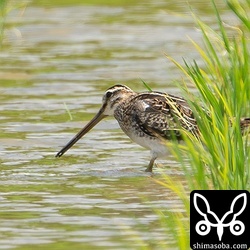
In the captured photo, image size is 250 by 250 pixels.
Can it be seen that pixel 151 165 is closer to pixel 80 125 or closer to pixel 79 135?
pixel 79 135

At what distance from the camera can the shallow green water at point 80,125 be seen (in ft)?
29.4

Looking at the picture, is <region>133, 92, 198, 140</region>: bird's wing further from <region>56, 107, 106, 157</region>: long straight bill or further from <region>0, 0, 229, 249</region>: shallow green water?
<region>56, 107, 106, 157</region>: long straight bill

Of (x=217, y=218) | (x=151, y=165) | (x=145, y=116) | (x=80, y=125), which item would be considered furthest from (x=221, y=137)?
(x=80, y=125)

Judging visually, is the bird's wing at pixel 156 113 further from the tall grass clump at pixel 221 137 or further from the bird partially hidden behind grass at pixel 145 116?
the tall grass clump at pixel 221 137

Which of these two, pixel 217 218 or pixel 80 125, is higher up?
pixel 217 218

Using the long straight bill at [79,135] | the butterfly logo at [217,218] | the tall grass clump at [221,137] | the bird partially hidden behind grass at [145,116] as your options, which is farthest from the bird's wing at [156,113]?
the butterfly logo at [217,218]

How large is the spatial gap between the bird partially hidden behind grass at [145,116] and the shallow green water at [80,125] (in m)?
0.21

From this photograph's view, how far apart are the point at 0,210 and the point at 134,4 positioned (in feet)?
37.1

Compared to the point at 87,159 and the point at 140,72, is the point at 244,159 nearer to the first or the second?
the point at 87,159

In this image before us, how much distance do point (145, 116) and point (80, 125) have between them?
179cm

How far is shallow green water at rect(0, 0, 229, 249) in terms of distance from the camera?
8.95 m

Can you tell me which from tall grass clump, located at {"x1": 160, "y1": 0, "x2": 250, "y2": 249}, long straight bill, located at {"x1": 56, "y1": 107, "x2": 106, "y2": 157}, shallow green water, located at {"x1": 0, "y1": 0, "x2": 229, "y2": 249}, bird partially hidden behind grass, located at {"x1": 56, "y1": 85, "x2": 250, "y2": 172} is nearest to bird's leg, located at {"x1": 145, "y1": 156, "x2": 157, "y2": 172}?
bird partially hidden behind grass, located at {"x1": 56, "y1": 85, "x2": 250, "y2": 172}

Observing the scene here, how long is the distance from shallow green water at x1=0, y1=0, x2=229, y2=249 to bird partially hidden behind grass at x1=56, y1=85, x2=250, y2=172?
0.70ft

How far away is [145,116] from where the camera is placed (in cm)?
1143
